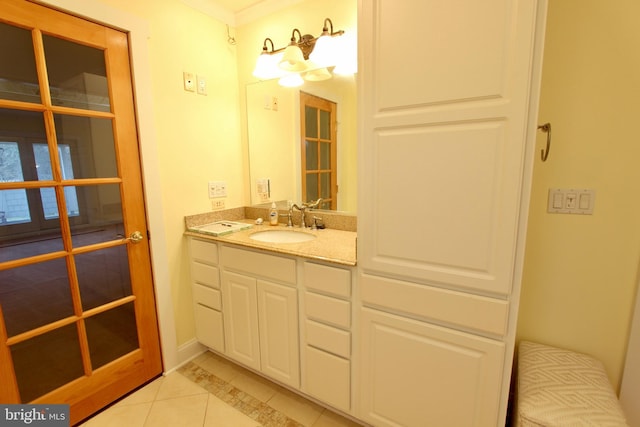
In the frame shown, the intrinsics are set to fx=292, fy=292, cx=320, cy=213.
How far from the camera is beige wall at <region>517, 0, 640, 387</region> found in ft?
3.80

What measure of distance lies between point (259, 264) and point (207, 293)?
58cm

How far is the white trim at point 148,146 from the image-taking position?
1.51 metres

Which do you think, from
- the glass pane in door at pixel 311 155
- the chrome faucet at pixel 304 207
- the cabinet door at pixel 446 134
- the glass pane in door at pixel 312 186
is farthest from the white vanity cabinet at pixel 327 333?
the glass pane in door at pixel 311 155

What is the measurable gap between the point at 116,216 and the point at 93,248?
205mm

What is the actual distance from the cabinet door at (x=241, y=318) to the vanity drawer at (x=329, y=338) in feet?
1.29

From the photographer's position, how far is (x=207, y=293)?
1.98 meters

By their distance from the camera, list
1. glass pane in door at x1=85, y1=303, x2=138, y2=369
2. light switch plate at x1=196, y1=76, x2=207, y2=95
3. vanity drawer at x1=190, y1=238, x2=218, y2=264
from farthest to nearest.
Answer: light switch plate at x1=196, y1=76, x2=207, y2=95
vanity drawer at x1=190, y1=238, x2=218, y2=264
glass pane in door at x1=85, y1=303, x2=138, y2=369

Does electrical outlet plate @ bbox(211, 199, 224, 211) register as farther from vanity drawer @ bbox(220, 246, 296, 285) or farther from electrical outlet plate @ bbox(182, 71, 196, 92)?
electrical outlet plate @ bbox(182, 71, 196, 92)

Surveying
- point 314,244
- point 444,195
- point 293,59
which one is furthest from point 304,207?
point 444,195

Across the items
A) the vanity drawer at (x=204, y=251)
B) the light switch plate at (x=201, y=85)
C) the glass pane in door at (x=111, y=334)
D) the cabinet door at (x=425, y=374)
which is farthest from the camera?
the light switch plate at (x=201, y=85)

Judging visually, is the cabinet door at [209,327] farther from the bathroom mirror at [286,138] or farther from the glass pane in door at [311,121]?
the glass pane in door at [311,121]

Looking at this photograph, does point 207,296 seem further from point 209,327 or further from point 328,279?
point 328,279

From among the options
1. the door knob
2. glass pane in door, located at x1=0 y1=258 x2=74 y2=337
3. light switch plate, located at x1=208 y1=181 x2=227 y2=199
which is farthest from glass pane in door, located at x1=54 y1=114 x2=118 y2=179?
light switch plate, located at x1=208 y1=181 x2=227 y2=199

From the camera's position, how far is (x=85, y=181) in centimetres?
153
